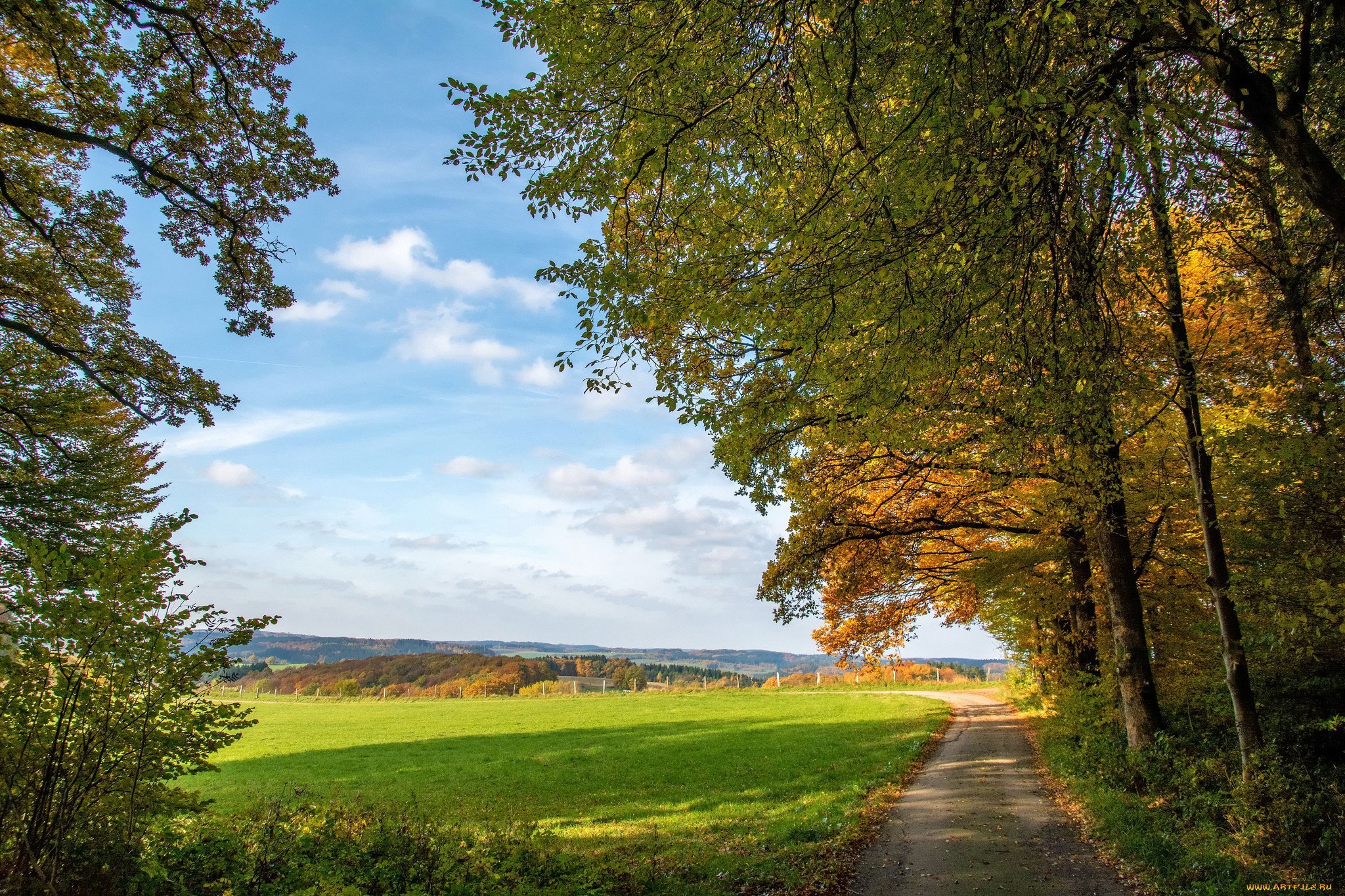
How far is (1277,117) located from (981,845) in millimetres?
8359

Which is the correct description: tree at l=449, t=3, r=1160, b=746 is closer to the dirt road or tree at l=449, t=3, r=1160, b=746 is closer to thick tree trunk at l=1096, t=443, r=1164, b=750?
thick tree trunk at l=1096, t=443, r=1164, b=750

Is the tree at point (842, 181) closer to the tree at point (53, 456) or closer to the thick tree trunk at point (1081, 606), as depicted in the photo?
the thick tree trunk at point (1081, 606)

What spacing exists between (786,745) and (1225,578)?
17124 millimetres

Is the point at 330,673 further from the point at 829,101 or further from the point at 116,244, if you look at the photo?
the point at 829,101

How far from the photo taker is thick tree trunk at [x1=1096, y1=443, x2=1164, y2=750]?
10367 millimetres

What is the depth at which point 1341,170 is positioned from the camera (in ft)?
23.3

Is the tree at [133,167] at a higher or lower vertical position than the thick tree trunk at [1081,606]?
higher

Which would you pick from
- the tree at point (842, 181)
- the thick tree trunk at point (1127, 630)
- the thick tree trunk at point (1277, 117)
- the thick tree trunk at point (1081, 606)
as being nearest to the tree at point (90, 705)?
the tree at point (842, 181)

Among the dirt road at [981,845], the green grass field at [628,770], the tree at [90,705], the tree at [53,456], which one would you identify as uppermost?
the tree at [53,456]

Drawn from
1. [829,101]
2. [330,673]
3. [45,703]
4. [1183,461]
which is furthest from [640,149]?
[330,673]

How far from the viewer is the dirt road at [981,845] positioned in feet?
22.2

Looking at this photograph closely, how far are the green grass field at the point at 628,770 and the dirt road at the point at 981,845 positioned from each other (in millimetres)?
778

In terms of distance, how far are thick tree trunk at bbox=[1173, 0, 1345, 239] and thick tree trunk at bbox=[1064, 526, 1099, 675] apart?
8870 mm

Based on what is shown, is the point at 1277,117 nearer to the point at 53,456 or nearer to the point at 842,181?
the point at 842,181
